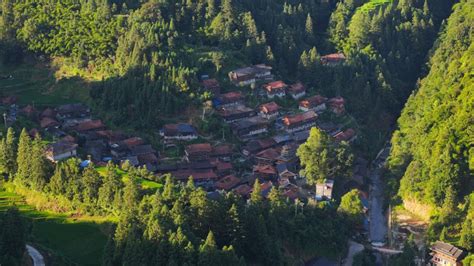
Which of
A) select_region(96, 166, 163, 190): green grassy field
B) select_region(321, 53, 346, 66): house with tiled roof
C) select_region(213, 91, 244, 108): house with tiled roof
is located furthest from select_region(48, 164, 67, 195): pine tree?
select_region(321, 53, 346, 66): house with tiled roof

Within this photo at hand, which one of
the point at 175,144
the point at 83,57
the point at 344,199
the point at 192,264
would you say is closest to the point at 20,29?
the point at 83,57

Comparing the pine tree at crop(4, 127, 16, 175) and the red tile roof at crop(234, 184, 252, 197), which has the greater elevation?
the pine tree at crop(4, 127, 16, 175)

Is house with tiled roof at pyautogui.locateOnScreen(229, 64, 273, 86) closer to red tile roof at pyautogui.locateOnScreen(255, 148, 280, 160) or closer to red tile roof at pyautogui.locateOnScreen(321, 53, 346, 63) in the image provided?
red tile roof at pyautogui.locateOnScreen(321, 53, 346, 63)

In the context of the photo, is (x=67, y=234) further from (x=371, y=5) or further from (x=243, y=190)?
(x=371, y=5)

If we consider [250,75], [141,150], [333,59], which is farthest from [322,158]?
[333,59]

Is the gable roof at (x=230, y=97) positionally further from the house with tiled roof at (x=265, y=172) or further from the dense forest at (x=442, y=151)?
the dense forest at (x=442, y=151)

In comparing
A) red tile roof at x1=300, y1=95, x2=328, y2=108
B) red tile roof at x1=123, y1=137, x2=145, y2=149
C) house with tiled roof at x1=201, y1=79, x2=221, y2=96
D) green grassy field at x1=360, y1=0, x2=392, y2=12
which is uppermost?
green grassy field at x1=360, y1=0, x2=392, y2=12

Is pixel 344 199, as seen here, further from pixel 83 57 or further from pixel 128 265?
pixel 83 57
